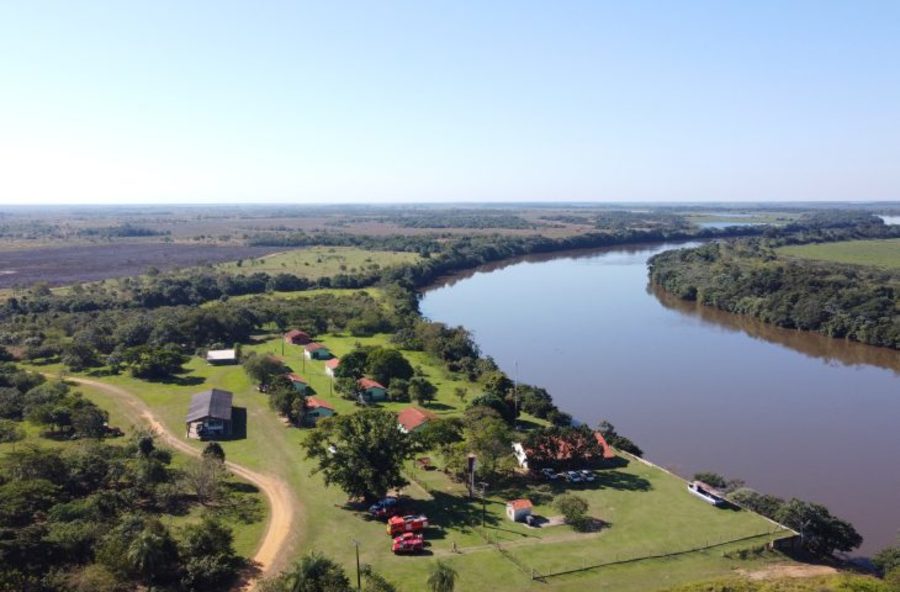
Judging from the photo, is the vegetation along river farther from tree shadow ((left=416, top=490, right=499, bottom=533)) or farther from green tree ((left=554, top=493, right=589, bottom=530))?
tree shadow ((left=416, top=490, right=499, bottom=533))

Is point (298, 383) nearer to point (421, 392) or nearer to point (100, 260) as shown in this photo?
point (421, 392)

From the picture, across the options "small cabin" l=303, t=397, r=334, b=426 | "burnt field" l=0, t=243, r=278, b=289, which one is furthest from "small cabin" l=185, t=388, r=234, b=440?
"burnt field" l=0, t=243, r=278, b=289

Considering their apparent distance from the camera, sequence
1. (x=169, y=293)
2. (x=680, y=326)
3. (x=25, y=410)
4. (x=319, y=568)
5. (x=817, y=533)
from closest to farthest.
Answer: (x=319, y=568) < (x=817, y=533) < (x=25, y=410) < (x=680, y=326) < (x=169, y=293)

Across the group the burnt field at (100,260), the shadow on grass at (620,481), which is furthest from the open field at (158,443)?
the burnt field at (100,260)

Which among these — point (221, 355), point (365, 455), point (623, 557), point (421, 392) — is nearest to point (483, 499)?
point (365, 455)

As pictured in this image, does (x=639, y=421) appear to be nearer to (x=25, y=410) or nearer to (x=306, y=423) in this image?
(x=306, y=423)

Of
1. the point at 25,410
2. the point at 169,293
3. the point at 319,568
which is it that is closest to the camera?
the point at 319,568

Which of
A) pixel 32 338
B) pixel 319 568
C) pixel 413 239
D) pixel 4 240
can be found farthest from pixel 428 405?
pixel 4 240
